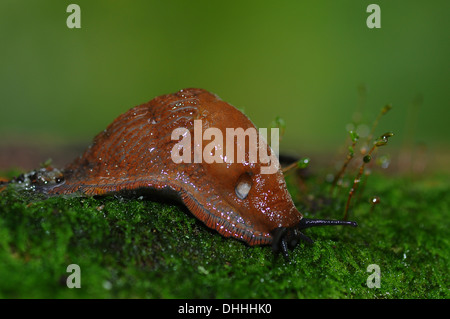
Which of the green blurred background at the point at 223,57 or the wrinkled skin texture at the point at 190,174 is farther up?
the green blurred background at the point at 223,57

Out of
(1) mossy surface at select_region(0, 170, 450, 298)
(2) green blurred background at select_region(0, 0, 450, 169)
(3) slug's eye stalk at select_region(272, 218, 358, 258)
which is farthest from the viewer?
(2) green blurred background at select_region(0, 0, 450, 169)

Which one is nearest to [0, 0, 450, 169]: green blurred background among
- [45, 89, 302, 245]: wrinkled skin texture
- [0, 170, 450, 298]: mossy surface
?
[0, 170, 450, 298]: mossy surface

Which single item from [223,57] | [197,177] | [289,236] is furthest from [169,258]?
[223,57]

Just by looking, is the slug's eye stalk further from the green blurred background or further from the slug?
the green blurred background

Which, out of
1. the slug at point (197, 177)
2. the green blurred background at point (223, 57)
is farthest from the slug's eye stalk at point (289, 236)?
the green blurred background at point (223, 57)

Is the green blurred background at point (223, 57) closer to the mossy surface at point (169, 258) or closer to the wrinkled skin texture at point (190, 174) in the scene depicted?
the mossy surface at point (169, 258)

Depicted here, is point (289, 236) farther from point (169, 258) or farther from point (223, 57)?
point (223, 57)

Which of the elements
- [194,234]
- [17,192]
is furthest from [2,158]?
[194,234]
